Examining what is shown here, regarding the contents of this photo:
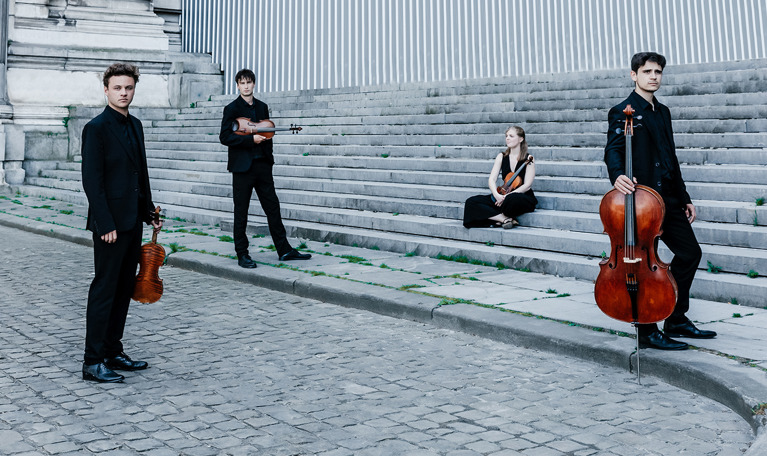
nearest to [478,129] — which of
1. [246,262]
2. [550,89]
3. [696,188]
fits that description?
[550,89]

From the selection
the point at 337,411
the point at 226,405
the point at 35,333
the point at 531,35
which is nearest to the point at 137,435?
the point at 226,405

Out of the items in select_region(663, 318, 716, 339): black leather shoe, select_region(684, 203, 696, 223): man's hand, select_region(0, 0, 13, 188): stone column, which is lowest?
select_region(663, 318, 716, 339): black leather shoe

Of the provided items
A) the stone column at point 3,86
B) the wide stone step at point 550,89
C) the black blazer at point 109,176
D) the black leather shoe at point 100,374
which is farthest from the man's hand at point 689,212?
the stone column at point 3,86

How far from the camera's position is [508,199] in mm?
9180

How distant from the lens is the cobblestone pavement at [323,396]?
4.12 m

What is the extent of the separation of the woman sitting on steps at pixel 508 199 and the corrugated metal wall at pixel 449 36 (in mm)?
4913

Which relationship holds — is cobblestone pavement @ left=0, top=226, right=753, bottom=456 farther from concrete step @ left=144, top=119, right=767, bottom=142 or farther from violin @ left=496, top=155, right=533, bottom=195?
concrete step @ left=144, top=119, right=767, bottom=142

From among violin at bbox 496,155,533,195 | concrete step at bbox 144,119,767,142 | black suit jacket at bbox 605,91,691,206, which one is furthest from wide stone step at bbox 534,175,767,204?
black suit jacket at bbox 605,91,691,206

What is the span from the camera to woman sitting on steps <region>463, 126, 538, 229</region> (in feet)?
30.1

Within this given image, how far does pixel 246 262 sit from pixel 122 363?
10.9 feet

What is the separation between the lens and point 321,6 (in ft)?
60.8

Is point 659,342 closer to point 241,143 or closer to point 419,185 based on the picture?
point 241,143

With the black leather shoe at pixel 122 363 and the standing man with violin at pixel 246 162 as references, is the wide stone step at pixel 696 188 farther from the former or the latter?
the black leather shoe at pixel 122 363

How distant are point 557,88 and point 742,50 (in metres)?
2.63
